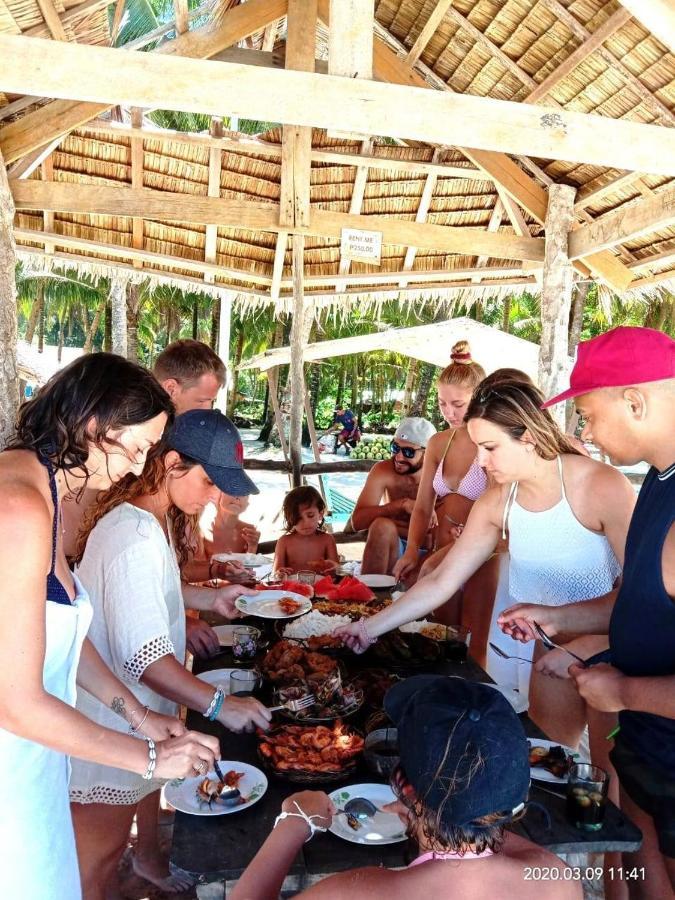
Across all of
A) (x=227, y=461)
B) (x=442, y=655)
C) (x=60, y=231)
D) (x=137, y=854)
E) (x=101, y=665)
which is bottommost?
(x=137, y=854)

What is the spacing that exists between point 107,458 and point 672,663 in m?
1.49

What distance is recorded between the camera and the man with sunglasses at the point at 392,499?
496 centimetres

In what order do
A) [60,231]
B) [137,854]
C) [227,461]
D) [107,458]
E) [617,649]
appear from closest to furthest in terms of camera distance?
[107,458]
[617,649]
[227,461]
[137,854]
[60,231]

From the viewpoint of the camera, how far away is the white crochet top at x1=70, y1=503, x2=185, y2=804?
2.02 metres

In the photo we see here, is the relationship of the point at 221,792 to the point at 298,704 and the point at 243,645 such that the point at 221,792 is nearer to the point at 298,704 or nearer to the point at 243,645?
the point at 298,704

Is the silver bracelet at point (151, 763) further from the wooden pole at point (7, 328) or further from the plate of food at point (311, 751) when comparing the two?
the wooden pole at point (7, 328)

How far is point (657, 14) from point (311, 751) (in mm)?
3293

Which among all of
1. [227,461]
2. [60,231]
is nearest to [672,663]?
[227,461]

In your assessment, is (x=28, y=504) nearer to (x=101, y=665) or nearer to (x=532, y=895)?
(x=101, y=665)

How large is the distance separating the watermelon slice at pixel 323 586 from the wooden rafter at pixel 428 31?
438 cm

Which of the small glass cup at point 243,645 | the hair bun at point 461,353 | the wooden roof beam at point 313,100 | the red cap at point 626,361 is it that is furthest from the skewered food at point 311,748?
the hair bun at point 461,353

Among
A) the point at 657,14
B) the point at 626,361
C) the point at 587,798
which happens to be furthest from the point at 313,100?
the point at 587,798

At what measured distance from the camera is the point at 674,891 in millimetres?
1906

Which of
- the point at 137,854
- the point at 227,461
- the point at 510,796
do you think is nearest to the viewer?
the point at 510,796
